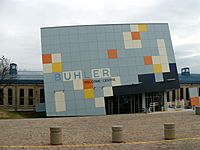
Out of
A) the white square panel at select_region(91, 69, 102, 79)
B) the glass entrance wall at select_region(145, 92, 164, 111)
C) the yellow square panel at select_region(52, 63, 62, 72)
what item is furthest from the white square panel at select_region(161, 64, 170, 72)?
the yellow square panel at select_region(52, 63, 62, 72)

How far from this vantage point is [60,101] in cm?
4525

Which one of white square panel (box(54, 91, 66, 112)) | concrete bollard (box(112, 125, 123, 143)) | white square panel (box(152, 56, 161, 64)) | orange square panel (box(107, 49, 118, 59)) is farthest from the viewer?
white square panel (box(152, 56, 161, 64))

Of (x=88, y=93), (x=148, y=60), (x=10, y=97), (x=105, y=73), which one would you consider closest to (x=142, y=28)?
(x=148, y=60)

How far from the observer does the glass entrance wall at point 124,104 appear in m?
48.8

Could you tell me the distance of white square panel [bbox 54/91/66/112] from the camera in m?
45.1

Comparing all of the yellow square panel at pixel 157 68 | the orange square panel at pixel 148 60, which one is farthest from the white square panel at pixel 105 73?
the yellow square panel at pixel 157 68

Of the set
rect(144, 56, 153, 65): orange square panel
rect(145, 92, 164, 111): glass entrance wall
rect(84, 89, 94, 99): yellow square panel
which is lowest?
rect(145, 92, 164, 111): glass entrance wall

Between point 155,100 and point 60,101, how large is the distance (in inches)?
586

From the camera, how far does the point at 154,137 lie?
50.1 feet

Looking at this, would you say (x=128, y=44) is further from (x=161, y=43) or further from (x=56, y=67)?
(x=56, y=67)

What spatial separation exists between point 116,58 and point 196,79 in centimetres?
3836

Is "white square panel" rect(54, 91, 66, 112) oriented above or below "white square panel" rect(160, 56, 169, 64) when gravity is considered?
below

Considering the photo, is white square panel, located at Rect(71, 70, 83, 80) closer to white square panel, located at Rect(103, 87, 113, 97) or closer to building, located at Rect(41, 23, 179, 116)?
building, located at Rect(41, 23, 179, 116)

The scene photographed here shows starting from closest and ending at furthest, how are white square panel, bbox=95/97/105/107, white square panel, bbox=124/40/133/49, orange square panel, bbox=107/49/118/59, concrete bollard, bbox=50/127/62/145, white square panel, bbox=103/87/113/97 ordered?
concrete bollard, bbox=50/127/62/145
white square panel, bbox=95/97/105/107
white square panel, bbox=103/87/113/97
orange square panel, bbox=107/49/118/59
white square panel, bbox=124/40/133/49
